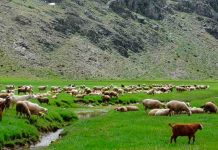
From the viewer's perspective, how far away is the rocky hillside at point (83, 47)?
477 ft

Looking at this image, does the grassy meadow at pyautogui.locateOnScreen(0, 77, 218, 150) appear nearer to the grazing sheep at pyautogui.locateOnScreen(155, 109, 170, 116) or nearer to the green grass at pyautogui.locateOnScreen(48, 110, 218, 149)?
the green grass at pyautogui.locateOnScreen(48, 110, 218, 149)

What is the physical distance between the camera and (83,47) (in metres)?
164

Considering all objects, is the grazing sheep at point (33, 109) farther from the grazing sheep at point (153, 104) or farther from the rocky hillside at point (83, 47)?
the rocky hillside at point (83, 47)

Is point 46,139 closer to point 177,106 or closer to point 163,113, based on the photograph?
point 163,113

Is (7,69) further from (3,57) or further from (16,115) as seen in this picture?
(16,115)

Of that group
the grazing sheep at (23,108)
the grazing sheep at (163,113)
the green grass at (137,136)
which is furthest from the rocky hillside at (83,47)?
the green grass at (137,136)

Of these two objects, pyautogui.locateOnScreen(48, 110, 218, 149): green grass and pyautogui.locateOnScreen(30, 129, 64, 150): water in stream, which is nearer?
pyautogui.locateOnScreen(48, 110, 218, 149): green grass

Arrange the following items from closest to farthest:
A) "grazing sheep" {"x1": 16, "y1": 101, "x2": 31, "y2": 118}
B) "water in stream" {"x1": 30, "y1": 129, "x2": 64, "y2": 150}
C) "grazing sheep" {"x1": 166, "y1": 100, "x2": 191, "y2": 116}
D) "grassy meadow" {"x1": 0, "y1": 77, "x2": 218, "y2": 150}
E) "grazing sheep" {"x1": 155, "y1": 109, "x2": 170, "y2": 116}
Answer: "grassy meadow" {"x1": 0, "y1": 77, "x2": 218, "y2": 150}, "water in stream" {"x1": 30, "y1": 129, "x2": 64, "y2": 150}, "grazing sheep" {"x1": 16, "y1": 101, "x2": 31, "y2": 118}, "grazing sheep" {"x1": 155, "y1": 109, "x2": 170, "y2": 116}, "grazing sheep" {"x1": 166, "y1": 100, "x2": 191, "y2": 116}

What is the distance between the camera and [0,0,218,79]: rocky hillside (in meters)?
146

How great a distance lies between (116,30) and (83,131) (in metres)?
153

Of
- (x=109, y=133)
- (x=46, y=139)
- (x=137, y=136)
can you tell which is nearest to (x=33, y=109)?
(x=46, y=139)

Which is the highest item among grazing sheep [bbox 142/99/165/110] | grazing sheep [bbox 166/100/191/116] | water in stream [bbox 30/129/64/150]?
grazing sheep [bbox 166/100/191/116]

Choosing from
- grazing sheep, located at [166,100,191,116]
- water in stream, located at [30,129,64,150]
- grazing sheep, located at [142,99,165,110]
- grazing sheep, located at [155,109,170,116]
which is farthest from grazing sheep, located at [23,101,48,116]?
grazing sheep, located at [142,99,165,110]

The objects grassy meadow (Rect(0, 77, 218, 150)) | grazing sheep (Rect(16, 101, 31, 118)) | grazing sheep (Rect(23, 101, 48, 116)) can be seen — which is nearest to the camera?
grassy meadow (Rect(0, 77, 218, 150))
